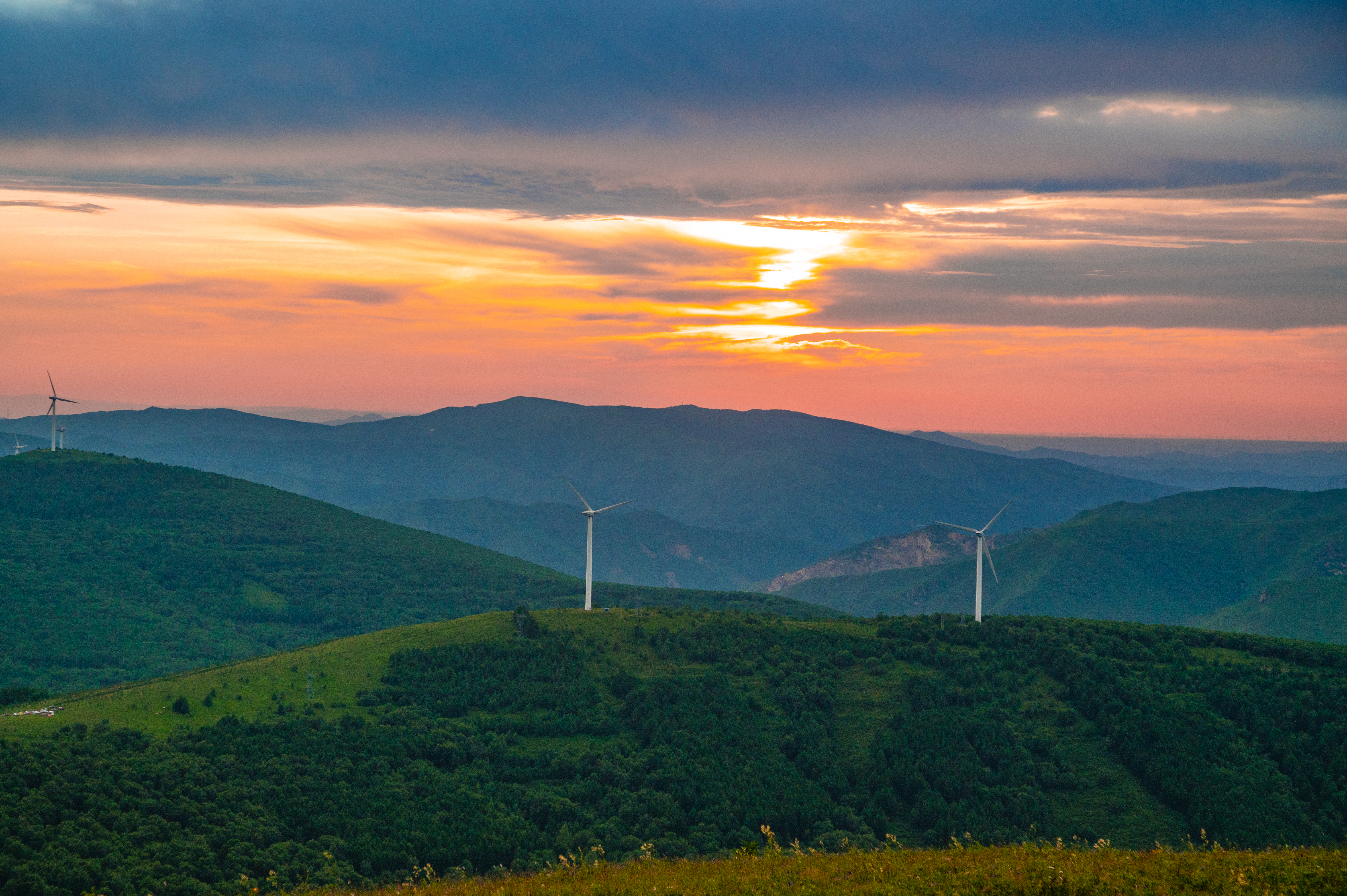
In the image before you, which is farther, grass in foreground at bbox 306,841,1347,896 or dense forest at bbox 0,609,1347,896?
dense forest at bbox 0,609,1347,896

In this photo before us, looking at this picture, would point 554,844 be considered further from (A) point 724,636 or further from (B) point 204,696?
(A) point 724,636

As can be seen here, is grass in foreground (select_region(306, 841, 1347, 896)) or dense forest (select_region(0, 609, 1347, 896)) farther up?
grass in foreground (select_region(306, 841, 1347, 896))

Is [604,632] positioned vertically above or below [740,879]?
below

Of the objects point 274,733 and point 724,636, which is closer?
point 274,733

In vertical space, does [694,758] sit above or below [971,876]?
below

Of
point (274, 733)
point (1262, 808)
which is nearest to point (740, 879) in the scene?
point (274, 733)
